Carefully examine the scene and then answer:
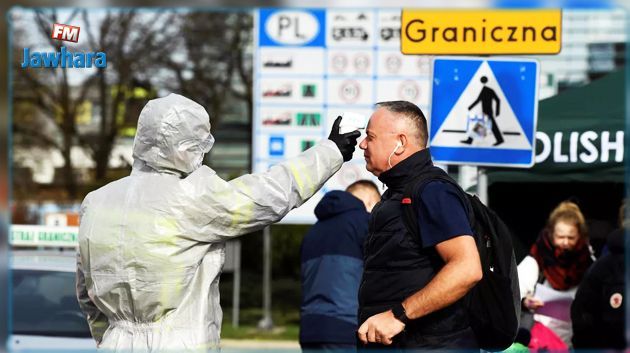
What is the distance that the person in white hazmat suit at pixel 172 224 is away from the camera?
13.2 feet

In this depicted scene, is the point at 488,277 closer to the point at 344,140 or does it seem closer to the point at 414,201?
the point at 414,201

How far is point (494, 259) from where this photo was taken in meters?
4.43

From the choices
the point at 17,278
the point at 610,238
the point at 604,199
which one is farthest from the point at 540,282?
the point at 17,278

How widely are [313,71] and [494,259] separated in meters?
4.78

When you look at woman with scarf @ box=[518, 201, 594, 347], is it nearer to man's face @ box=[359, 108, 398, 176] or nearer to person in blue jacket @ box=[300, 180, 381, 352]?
person in blue jacket @ box=[300, 180, 381, 352]

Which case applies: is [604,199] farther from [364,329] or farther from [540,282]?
[364,329]

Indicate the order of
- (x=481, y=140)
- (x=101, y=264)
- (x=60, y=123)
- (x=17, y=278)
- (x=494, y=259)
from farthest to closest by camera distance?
(x=60, y=123) < (x=17, y=278) < (x=481, y=140) < (x=494, y=259) < (x=101, y=264)

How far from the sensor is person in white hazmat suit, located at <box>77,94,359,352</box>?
159 inches

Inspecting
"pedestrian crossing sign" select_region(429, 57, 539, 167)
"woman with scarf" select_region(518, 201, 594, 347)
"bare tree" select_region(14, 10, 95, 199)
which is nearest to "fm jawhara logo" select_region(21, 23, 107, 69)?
"pedestrian crossing sign" select_region(429, 57, 539, 167)

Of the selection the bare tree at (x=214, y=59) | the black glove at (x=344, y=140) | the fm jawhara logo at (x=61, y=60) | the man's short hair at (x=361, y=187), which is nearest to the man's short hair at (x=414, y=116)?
the black glove at (x=344, y=140)

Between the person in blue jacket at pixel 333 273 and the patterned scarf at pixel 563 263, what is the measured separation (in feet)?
5.33

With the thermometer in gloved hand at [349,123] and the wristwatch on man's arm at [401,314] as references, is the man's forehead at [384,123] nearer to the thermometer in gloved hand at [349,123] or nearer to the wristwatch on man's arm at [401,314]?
the thermometer in gloved hand at [349,123]

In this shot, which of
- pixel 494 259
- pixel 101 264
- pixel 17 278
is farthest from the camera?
pixel 17 278

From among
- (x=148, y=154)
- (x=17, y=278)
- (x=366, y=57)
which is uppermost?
(x=366, y=57)
